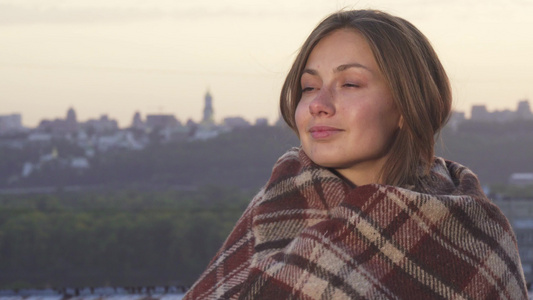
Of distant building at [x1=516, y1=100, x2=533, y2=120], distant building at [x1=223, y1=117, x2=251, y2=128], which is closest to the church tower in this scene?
distant building at [x1=223, y1=117, x2=251, y2=128]

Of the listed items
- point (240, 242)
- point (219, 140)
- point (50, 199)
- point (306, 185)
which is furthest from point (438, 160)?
point (50, 199)

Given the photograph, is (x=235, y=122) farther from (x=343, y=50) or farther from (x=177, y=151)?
(x=343, y=50)

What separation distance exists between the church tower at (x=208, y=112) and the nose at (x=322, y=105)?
6.18 meters

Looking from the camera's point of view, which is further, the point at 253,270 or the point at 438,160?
the point at 438,160

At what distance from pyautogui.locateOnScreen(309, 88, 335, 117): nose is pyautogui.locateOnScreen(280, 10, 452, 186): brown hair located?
0.53 feet

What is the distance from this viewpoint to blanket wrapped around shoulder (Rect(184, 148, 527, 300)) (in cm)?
183

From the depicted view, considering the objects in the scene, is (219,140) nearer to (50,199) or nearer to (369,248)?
(50,199)

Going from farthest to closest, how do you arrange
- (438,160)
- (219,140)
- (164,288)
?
1. (219,140)
2. (164,288)
3. (438,160)

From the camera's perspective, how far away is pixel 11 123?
30.3 ft

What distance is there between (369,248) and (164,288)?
2.30 meters

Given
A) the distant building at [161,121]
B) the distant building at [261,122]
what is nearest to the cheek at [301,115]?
the distant building at [261,122]

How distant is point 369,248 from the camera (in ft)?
6.09

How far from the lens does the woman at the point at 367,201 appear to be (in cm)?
185

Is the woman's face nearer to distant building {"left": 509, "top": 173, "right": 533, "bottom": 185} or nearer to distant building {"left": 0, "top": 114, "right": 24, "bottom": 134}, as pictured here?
distant building {"left": 509, "top": 173, "right": 533, "bottom": 185}
